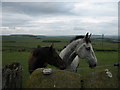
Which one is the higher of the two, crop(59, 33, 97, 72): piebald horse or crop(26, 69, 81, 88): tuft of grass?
crop(59, 33, 97, 72): piebald horse

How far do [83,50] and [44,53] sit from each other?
4.00ft

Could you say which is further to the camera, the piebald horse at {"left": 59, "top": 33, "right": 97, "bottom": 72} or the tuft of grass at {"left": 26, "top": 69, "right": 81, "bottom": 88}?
the piebald horse at {"left": 59, "top": 33, "right": 97, "bottom": 72}

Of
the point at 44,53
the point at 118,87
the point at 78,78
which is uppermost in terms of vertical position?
the point at 44,53

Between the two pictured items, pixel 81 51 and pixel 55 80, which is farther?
pixel 81 51

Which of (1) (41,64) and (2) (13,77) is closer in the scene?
(2) (13,77)

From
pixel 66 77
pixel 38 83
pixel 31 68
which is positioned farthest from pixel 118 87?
pixel 31 68

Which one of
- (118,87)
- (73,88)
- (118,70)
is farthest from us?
(118,70)

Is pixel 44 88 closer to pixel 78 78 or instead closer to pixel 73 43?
pixel 78 78

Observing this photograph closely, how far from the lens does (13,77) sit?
10.6 ft

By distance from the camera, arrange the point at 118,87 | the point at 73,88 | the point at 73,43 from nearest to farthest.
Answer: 1. the point at 73,88
2. the point at 118,87
3. the point at 73,43

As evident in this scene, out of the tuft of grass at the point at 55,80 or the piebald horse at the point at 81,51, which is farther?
the piebald horse at the point at 81,51

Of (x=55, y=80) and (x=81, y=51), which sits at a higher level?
(x=81, y=51)

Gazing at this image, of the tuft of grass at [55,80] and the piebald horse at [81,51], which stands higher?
the piebald horse at [81,51]

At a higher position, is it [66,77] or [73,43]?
[73,43]
